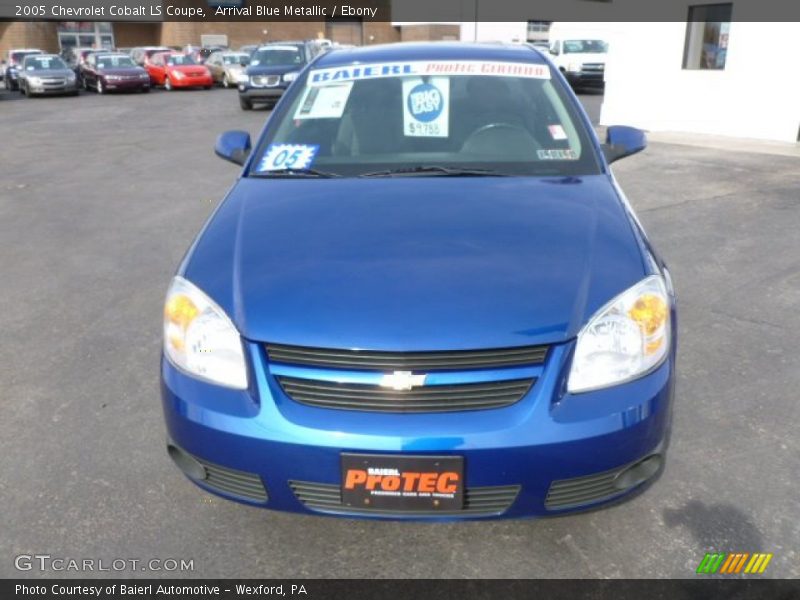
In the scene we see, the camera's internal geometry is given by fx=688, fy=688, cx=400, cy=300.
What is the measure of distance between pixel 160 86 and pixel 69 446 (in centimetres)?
2837

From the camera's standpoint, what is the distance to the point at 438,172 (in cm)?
297

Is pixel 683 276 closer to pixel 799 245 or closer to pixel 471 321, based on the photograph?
pixel 799 245

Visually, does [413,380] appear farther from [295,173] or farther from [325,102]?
[325,102]

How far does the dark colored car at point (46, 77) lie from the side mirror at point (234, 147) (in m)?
23.7

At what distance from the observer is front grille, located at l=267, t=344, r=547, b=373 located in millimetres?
1969

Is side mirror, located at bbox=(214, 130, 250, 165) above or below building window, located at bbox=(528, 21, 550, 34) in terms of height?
below

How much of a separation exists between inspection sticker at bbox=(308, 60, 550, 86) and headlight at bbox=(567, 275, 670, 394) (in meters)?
1.69

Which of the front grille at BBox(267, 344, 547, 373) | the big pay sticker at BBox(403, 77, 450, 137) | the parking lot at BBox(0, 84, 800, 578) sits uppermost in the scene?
the big pay sticker at BBox(403, 77, 450, 137)

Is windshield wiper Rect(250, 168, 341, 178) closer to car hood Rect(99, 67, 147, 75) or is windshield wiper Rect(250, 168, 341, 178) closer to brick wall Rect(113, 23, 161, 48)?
car hood Rect(99, 67, 147, 75)

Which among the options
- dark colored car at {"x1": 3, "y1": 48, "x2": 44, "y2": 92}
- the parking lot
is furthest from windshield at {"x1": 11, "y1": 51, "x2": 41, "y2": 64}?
the parking lot

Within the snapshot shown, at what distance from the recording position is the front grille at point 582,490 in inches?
79.1

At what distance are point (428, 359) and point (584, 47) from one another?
23.7m

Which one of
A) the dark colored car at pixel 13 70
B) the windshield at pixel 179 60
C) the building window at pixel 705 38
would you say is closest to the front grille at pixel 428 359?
the building window at pixel 705 38

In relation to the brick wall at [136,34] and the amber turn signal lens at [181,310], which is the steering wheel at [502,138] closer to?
the amber turn signal lens at [181,310]
